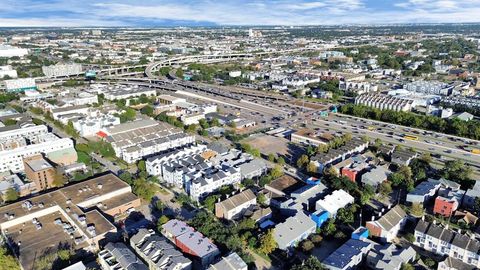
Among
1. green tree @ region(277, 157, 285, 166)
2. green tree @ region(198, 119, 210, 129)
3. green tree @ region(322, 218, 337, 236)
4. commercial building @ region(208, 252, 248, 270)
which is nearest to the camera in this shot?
commercial building @ region(208, 252, 248, 270)

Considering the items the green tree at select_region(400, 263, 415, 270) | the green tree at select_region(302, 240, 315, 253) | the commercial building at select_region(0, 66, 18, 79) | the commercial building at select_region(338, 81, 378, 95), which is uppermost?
the commercial building at select_region(0, 66, 18, 79)

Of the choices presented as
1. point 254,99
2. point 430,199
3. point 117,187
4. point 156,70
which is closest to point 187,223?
point 117,187

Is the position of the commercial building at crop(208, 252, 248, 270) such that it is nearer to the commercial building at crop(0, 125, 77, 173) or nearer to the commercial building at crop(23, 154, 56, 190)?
the commercial building at crop(23, 154, 56, 190)

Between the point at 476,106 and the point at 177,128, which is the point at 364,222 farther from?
the point at 476,106

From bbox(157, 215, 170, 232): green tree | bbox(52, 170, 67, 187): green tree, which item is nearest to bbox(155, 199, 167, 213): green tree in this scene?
bbox(157, 215, 170, 232): green tree

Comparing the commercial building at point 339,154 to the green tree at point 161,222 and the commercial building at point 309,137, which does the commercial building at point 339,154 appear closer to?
the commercial building at point 309,137

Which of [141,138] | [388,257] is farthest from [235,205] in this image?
[141,138]
